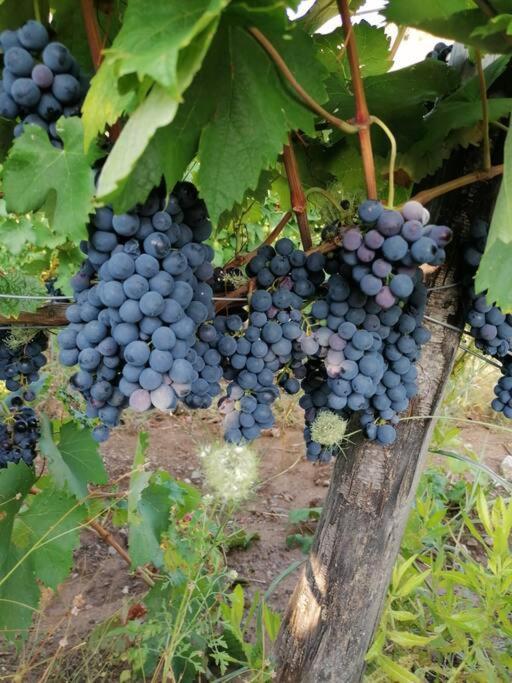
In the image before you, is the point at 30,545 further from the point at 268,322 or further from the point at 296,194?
the point at 296,194

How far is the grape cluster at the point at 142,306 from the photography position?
708 millimetres

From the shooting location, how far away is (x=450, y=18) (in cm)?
76

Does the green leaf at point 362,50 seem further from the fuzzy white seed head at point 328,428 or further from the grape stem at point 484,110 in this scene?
the fuzzy white seed head at point 328,428

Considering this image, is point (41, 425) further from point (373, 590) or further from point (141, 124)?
point (141, 124)

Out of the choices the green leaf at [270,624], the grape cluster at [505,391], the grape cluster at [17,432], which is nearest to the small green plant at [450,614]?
the green leaf at [270,624]

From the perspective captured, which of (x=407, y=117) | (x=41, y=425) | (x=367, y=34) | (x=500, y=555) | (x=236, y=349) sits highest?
(x=367, y=34)

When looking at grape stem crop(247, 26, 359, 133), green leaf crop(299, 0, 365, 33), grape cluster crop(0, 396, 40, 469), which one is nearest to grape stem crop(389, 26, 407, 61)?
green leaf crop(299, 0, 365, 33)

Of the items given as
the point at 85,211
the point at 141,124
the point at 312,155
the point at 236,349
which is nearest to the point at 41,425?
the point at 236,349

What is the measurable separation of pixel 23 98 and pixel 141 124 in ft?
0.86

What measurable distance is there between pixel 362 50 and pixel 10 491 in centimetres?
137

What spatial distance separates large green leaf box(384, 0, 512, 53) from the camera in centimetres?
75

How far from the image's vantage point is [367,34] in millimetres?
1162

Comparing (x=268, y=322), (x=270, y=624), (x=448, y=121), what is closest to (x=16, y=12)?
(x=268, y=322)

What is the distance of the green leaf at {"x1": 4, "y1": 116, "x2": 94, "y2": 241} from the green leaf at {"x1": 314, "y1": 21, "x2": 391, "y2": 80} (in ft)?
2.13
